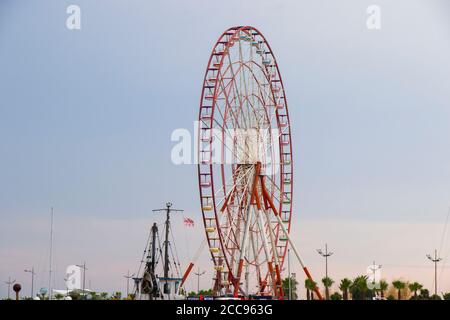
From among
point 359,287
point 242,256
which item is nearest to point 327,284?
point 359,287

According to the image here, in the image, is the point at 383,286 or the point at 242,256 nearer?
the point at 242,256

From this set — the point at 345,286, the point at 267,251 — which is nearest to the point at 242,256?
the point at 267,251

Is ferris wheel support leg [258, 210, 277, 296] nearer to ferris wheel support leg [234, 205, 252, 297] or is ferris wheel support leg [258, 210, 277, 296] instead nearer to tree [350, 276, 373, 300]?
ferris wheel support leg [234, 205, 252, 297]

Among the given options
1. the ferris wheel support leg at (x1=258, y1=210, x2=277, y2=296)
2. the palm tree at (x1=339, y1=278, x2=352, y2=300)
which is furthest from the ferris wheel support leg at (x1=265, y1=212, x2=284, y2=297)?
the palm tree at (x1=339, y1=278, x2=352, y2=300)

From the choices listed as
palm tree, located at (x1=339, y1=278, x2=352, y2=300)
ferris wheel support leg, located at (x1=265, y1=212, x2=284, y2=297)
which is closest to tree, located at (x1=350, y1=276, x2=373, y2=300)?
palm tree, located at (x1=339, y1=278, x2=352, y2=300)

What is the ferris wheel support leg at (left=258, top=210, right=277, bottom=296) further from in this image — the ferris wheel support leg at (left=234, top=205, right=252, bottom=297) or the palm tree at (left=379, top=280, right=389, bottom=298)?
the palm tree at (left=379, top=280, right=389, bottom=298)

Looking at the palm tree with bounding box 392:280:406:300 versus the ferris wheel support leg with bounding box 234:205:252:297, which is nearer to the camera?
the ferris wheel support leg with bounding box 234:205:252:297

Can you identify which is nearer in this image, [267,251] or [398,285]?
[267,251]

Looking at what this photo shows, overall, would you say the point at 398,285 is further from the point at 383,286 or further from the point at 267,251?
the point at 267,251

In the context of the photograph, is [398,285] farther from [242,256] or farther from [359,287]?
[242,256]
